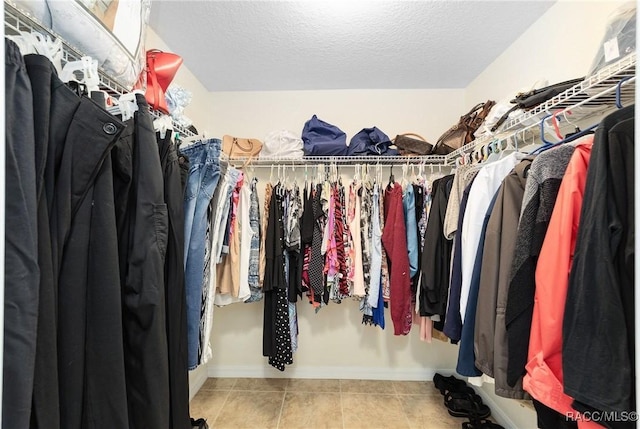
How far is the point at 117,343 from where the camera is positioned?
0.59 metres

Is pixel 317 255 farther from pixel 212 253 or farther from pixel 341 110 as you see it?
pixel 341 110

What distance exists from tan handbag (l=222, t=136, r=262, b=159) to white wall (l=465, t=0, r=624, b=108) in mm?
1669

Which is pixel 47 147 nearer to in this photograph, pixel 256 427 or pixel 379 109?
pixel 256 427

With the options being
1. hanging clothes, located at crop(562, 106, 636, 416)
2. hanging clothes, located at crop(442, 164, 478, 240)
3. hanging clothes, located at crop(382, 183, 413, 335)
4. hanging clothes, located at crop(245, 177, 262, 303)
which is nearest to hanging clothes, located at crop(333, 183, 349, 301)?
hanging clothes, located at crop(382, 183, 413, 335)

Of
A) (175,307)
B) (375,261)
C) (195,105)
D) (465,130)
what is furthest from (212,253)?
(465,130)

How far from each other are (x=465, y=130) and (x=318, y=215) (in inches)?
45.8

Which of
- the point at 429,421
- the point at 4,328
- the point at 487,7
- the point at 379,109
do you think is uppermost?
the point at 487,7

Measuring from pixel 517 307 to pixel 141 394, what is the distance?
1074 millimetres

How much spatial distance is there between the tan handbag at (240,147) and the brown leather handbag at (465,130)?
138cm

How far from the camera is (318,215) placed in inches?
68.7

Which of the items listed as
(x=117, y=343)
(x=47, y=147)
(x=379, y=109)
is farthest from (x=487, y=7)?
(x=117, y=343)

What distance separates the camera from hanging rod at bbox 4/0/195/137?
1.84 feet

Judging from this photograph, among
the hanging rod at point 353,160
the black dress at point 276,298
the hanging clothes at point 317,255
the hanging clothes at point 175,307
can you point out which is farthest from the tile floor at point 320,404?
the hanging rod at point 353,160

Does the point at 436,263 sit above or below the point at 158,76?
below
